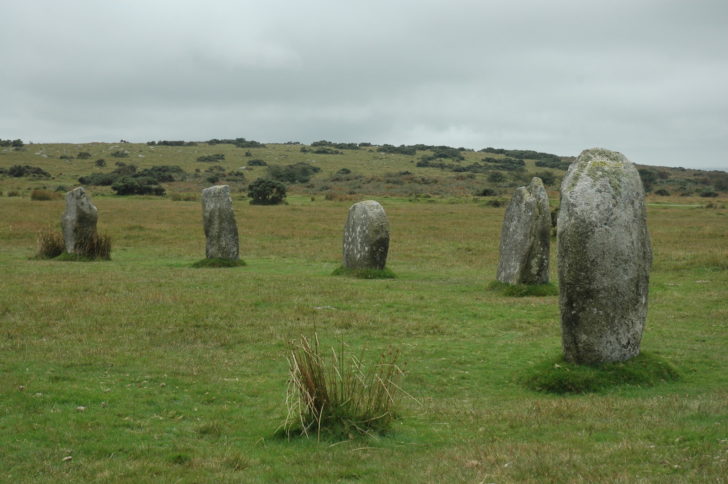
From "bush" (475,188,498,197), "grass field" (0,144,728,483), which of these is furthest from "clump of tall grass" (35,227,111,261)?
"bush" (475,188,498,197)

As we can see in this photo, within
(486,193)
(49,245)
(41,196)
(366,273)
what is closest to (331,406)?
(366,273)

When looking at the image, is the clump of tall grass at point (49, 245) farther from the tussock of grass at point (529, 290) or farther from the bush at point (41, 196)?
the bush at point (41, 196)

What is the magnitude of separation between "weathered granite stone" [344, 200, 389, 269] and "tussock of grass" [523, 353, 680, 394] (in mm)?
13474

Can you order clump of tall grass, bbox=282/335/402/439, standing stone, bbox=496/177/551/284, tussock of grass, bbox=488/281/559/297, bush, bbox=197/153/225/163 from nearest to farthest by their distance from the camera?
clump of tall grass, bbox=282/335/402/439
standing stone, bbox=496/177/551/284
tussock of grass, bbox=488/281/559/297
bush, bbox=197/153/225/163

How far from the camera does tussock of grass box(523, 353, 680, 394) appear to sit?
36.1ft

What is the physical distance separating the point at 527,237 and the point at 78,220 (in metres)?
17.9

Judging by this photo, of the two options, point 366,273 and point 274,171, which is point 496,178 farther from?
point 366,273

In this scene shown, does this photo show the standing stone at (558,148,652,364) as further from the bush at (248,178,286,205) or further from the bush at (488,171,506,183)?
the bush at (488,171,506,183)

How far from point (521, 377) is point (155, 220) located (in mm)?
37072

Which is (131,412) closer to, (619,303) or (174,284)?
(619,303)

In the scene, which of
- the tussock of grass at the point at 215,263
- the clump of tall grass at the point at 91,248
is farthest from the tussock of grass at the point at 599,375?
the clump of tall grass at the point at 91,248

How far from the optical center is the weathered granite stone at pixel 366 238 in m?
24.7

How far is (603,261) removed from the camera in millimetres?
10969

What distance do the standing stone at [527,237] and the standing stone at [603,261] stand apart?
910 cm
